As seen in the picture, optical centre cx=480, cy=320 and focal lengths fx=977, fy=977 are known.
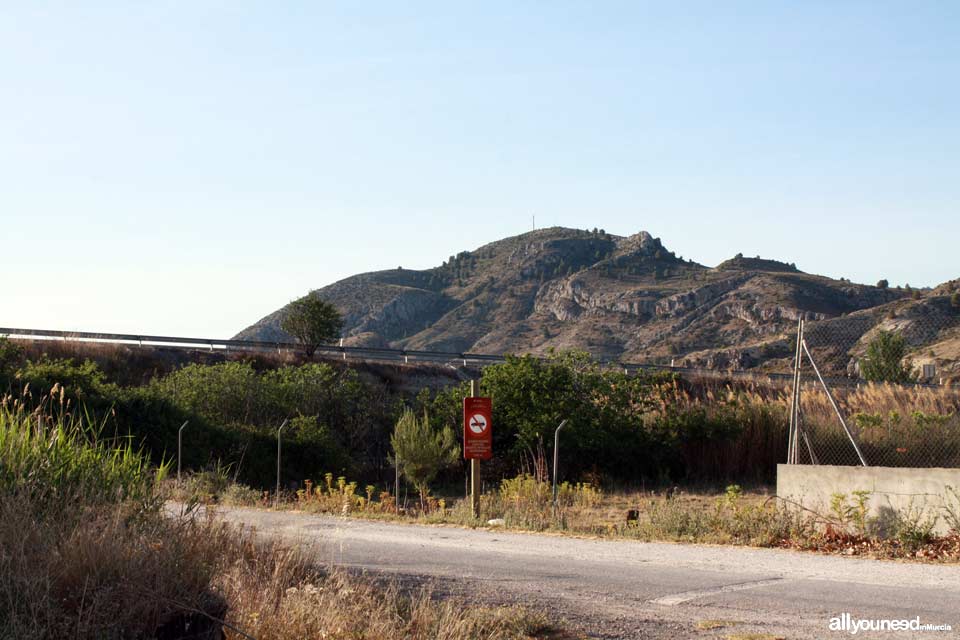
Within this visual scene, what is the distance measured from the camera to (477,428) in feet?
60.2

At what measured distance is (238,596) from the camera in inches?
309

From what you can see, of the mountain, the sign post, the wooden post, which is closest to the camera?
the wooden post

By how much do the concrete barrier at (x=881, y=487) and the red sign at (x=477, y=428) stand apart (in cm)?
542

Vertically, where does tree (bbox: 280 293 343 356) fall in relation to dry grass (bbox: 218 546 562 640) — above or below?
above

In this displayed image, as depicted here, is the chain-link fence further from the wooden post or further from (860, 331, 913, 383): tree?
(860, 331, 913, 383): tree

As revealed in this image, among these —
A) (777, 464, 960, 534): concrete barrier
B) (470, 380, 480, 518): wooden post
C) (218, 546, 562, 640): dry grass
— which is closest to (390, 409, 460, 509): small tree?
(470, 380, 480, 518): wooden post

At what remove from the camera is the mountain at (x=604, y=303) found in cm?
9331

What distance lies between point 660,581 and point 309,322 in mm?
44768

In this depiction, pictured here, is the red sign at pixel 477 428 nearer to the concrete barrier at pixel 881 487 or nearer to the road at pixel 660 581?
the road at pixel 660 581

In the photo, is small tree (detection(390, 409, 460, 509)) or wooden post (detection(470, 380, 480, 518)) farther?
small tree (detection(390, 409, 460, 509))

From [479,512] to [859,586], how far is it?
8.73 metres

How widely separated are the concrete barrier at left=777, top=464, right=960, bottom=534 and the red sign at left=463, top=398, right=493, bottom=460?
5.42m

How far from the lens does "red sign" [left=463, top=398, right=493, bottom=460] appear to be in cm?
1820

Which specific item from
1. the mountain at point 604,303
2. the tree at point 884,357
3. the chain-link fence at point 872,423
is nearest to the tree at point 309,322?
the tree at point 884,357
